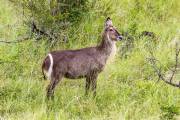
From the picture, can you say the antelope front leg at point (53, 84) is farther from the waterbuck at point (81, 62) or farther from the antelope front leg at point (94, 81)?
the antelope front leg at point (94, 81)

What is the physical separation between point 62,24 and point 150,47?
125 cm

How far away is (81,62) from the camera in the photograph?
6.68 metres

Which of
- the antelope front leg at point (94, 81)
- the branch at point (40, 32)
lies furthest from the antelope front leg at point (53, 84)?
the branch at point (40, 32)

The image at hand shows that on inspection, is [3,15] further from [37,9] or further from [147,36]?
[147,36]

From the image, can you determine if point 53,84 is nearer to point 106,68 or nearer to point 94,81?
point 94,81

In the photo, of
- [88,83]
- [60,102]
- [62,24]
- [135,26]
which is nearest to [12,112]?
[60,102]

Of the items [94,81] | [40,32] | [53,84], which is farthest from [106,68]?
[40,32]

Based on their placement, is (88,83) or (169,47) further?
(169,47)

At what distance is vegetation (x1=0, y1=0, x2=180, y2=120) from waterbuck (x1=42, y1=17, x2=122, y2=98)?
19 centimetres

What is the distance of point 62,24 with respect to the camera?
7934 millimetres

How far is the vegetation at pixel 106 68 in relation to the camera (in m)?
6.12

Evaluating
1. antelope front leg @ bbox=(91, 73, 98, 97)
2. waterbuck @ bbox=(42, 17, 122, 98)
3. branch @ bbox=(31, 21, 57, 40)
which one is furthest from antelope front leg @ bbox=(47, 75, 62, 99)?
branch @ bbox=(31, 21, 57, 40)

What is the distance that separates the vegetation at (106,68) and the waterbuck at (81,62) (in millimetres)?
189

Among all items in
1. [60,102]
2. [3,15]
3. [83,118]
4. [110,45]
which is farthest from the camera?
[3,15]
